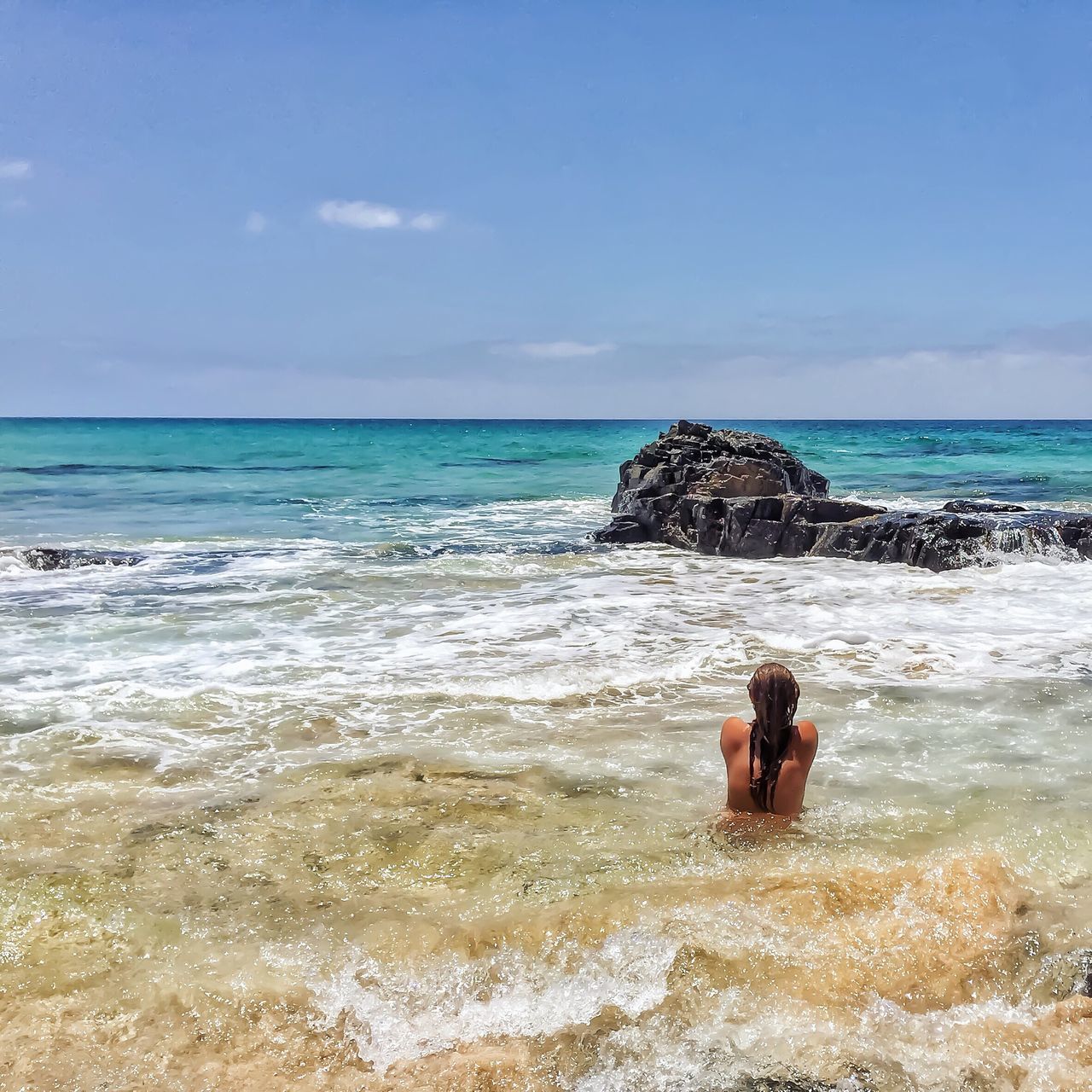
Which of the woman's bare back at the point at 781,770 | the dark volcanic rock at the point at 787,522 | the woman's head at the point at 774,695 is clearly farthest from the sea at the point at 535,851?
the dark volcanic rock at the point at 787,522

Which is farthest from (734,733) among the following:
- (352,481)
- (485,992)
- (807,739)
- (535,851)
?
(352,481)

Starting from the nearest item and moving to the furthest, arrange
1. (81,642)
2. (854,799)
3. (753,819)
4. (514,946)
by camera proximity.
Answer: (514,946) < (753,819) < (854,799) < (81,642)

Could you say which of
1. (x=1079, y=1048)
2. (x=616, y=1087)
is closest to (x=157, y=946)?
(x=616, y=1087)

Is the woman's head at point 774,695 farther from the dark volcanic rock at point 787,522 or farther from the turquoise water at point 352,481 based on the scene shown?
the turquoise water at point 352,481

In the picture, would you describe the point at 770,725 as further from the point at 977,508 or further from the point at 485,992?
the point at 977,508

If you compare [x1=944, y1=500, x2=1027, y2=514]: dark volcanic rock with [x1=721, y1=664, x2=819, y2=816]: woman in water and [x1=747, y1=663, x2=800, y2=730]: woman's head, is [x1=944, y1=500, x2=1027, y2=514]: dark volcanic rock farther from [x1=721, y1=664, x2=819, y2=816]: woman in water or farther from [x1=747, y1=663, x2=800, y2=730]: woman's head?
[x1=747, y1=663, x2=800, y2=730]: woman's head

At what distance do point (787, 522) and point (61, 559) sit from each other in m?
11.8

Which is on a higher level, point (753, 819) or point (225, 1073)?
point (753, 819)

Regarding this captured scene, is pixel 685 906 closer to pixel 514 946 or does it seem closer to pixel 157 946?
pixel 514 946

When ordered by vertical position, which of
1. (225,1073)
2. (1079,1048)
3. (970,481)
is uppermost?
(970,481)

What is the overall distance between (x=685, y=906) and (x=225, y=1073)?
6.33 ft

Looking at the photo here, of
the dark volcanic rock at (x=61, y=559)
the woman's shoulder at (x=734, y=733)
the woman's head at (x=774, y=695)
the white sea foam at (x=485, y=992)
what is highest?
the woman's head at (x=774, y=695)

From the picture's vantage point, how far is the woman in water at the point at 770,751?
15.0 ft

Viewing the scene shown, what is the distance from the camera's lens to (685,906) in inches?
156
